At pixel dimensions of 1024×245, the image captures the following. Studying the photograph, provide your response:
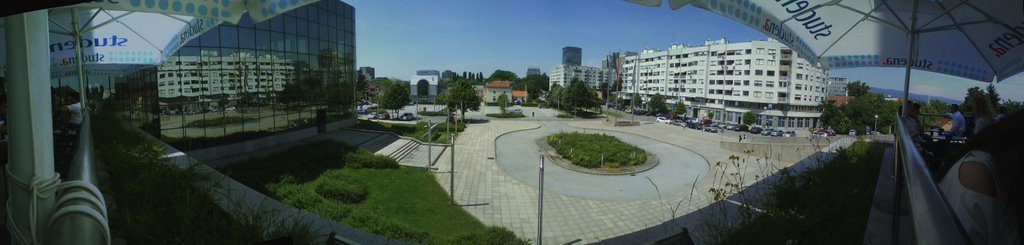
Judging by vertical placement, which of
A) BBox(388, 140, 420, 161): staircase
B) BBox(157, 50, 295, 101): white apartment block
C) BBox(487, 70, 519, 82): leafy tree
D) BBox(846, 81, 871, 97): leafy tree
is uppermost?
BBox(487, 70, 519, 82): leafy tree

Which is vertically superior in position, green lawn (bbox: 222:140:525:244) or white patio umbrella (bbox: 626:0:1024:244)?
white patio umbrella (bbox: 626:0:1024:244)

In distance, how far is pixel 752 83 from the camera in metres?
68.8

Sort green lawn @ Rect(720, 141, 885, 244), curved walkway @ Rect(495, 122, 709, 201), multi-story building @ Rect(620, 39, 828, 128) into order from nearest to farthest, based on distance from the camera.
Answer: green lawn @ Rect(720, 141, 885, 244)
curved walkway @ Rect(495, 122, 709, 201)
multi-story building @ Rect(620, 39, 828, 128)

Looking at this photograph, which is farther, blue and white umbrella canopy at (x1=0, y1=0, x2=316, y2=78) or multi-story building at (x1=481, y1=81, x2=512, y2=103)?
multi-story building at (x1=481, y1=81, x2=512, y2=103)

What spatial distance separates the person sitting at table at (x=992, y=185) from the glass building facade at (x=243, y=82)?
20614 millimetres

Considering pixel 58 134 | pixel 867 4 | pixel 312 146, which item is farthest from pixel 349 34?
pixel 867 4

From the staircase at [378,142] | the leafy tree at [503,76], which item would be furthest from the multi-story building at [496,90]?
the staircase at [378,142]

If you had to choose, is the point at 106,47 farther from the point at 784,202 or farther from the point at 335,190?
the point at 784,202

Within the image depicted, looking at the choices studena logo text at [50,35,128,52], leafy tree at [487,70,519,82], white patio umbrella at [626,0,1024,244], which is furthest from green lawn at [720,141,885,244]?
leafy tree at [487,70,519,82]

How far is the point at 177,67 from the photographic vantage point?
16.6m

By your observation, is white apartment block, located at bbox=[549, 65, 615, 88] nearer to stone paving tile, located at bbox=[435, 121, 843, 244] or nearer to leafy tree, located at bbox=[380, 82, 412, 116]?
leafy tree, located at bbox=[380, 82, 412, 116]

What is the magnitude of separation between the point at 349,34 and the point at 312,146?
11.7 metres

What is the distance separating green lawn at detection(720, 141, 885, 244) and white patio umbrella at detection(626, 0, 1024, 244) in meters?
1.61

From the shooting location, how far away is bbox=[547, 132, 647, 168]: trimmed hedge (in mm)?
23625
